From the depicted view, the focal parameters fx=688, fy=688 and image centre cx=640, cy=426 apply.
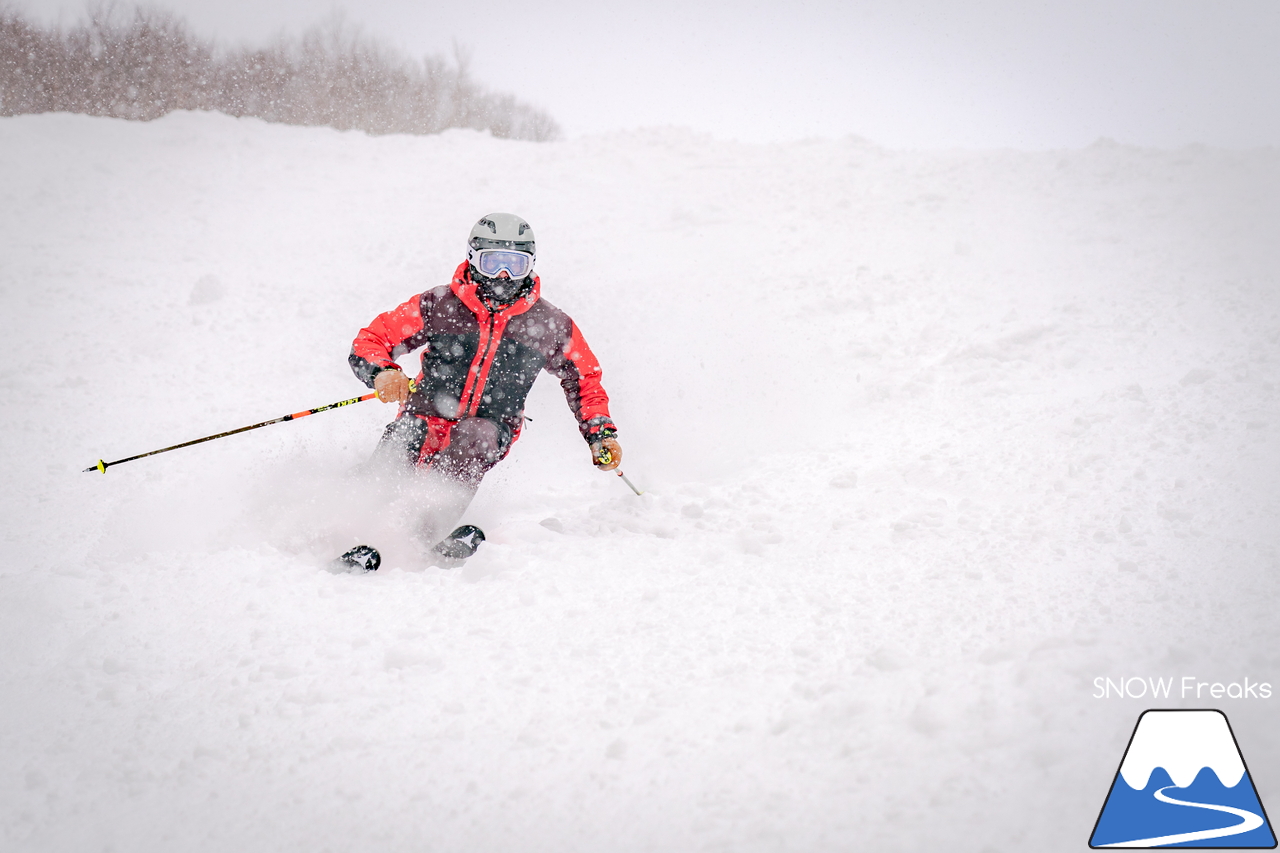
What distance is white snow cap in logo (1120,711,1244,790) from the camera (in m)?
2.10

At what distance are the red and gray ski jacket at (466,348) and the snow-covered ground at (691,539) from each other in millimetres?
795

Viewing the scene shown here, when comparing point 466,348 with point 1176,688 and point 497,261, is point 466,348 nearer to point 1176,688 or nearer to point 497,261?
point 497,261

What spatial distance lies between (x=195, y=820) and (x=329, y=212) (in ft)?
35.0

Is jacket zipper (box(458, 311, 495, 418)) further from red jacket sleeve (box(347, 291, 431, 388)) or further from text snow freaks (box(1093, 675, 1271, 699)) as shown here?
text snow freaks (box(1093, 675, 1271, 699))

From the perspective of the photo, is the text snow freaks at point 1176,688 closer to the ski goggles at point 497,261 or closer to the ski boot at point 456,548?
the ski boot at point 456,548

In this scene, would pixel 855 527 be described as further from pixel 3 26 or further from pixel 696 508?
pixel 3 26

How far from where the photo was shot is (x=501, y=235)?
461 cm

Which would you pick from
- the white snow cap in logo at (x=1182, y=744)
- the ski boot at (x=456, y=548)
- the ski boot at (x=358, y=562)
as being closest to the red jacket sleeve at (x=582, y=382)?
the ski boot at (x=456, y=548)

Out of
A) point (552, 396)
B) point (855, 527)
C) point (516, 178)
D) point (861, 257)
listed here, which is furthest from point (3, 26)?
point (855, 527)

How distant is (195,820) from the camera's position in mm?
2074

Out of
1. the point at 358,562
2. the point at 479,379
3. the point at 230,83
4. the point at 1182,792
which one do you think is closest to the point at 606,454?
the point at 479,379

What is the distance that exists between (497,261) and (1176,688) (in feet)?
13.4

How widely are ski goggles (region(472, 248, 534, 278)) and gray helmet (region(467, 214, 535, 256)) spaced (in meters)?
0.04

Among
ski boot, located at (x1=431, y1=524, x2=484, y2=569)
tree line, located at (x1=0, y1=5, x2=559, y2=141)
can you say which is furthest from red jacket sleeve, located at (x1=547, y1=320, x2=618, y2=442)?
tree line, located at (x1=0, y1=5, x2=559, y2=141)
